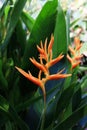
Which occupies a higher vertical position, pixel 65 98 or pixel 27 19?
pixel 27 19

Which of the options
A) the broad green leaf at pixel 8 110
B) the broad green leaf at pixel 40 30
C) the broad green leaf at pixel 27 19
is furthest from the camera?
the broad green leaf at pixel 27 19

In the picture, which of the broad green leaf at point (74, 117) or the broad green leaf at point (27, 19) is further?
the broad green leaf at point (27, 19)

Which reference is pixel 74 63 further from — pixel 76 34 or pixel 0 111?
pixel 76 34

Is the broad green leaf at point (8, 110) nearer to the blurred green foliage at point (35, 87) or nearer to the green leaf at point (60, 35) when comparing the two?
the blurred green foliage at point (35, 87)

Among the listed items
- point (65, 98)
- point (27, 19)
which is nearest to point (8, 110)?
point (65, 98)

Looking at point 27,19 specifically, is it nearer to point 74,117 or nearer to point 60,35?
point 60,35

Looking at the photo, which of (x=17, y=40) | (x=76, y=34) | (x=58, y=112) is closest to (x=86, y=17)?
(x=76, y=34)

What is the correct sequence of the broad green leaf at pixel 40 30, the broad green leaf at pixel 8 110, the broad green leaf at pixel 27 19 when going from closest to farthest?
the broad green leaf at pixel 8 110, the broad green leaf at pixel 40 30, the broad green leaf at pixel 27 19

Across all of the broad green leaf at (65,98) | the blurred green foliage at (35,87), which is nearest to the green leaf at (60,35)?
the blurred green foliage at (35,87)

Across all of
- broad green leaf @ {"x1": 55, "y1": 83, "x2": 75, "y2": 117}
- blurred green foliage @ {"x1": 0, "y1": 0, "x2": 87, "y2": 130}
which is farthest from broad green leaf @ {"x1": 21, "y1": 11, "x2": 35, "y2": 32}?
broad green leaf @ {"x1": 55, "y1": 83, "x2": 75, "y2": 117}
